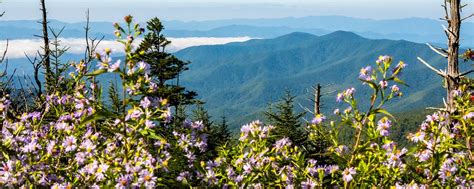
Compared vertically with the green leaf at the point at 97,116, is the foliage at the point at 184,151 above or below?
below

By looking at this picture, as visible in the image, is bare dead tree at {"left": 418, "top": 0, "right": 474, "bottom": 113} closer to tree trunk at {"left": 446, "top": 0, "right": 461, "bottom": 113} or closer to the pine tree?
tree trunk at {"left": 446, "top": 0, "right": 461, "bottom": 113}

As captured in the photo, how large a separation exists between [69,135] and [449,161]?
322cm

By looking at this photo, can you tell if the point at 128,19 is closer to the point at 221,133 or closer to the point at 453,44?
the point at 453,44

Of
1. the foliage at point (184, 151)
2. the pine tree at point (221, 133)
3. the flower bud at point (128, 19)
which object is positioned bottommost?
the pine tree at point (221, 133)

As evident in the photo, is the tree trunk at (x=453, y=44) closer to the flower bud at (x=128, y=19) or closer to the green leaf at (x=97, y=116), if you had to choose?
the flower bud at (x=128, y=19)

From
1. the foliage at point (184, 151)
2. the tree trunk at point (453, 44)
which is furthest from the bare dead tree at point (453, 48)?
the foliage at point (184, 151)

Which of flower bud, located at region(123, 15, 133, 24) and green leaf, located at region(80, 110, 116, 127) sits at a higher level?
flower bud, located at region(123, 15, 133, 24)

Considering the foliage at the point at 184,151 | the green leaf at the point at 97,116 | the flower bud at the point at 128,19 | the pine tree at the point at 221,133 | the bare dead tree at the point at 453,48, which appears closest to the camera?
the green leaf at the point at 97,116

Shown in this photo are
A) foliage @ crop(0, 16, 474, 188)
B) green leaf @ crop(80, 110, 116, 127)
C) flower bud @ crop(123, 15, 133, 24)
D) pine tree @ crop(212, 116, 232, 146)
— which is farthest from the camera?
pine tree @ crop(212, 116, 232, 146)

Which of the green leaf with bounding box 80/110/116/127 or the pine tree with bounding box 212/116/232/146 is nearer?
the green leaf with bounding box 80/110/116/127

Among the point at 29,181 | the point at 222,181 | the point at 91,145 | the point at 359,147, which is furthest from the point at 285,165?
the point at 29,181

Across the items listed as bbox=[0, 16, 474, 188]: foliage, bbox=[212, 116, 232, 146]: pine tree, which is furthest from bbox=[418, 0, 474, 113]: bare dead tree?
bbox=[212, 116, 232, 146]: pine tree

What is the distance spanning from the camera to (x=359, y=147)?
12.0 ft

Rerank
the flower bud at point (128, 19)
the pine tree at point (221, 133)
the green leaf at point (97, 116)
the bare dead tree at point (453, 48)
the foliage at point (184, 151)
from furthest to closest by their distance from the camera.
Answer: the pine tree at point (221, 133), the bare dead tree at point (453, 48), the flower bud at point (128, 19), the foliage at point (184, 151), the green leaf at point (97, 116)
